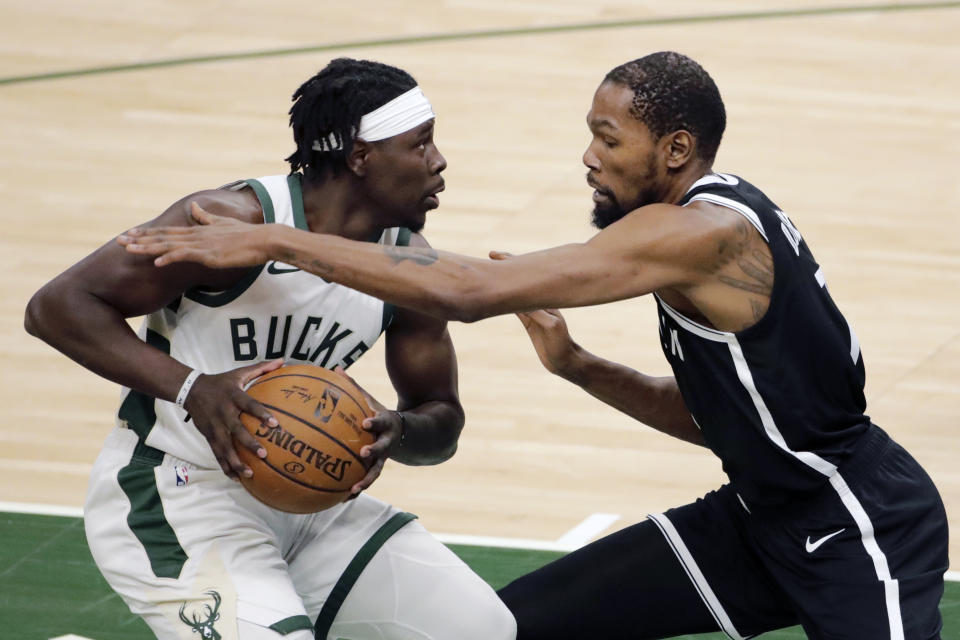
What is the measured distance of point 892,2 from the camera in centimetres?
1470

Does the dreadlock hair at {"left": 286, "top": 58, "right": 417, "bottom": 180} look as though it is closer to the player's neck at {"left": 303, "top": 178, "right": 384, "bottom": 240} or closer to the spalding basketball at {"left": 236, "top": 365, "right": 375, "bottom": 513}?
the player's neck at {"left": 303, "top": 178, "right": 384, "bottom": 240}

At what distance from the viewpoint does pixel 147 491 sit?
4.63m

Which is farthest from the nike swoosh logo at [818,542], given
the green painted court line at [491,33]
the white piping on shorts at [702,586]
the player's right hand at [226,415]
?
the green painted court line at [491,33]

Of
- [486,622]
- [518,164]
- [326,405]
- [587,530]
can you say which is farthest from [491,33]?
[326,405]

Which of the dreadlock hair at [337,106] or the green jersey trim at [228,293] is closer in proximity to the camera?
the green jersey trim at [228,293]

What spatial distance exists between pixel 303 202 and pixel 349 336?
1.37 feet

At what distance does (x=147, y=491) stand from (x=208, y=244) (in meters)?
0.90

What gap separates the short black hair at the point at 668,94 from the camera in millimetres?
4434

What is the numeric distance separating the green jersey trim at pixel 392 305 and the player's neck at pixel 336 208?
179 millimetres

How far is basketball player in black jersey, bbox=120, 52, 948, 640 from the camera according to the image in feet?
13.9

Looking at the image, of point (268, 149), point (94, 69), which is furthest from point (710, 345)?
point (94, 69)

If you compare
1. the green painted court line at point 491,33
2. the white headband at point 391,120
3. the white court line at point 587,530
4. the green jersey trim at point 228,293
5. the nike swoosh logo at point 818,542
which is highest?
the white headband at point 391,120

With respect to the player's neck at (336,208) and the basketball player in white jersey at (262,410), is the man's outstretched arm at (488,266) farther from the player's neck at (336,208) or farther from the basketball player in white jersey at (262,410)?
the player's neck at (336,208)

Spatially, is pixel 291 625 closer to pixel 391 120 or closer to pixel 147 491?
pixel 147 491
